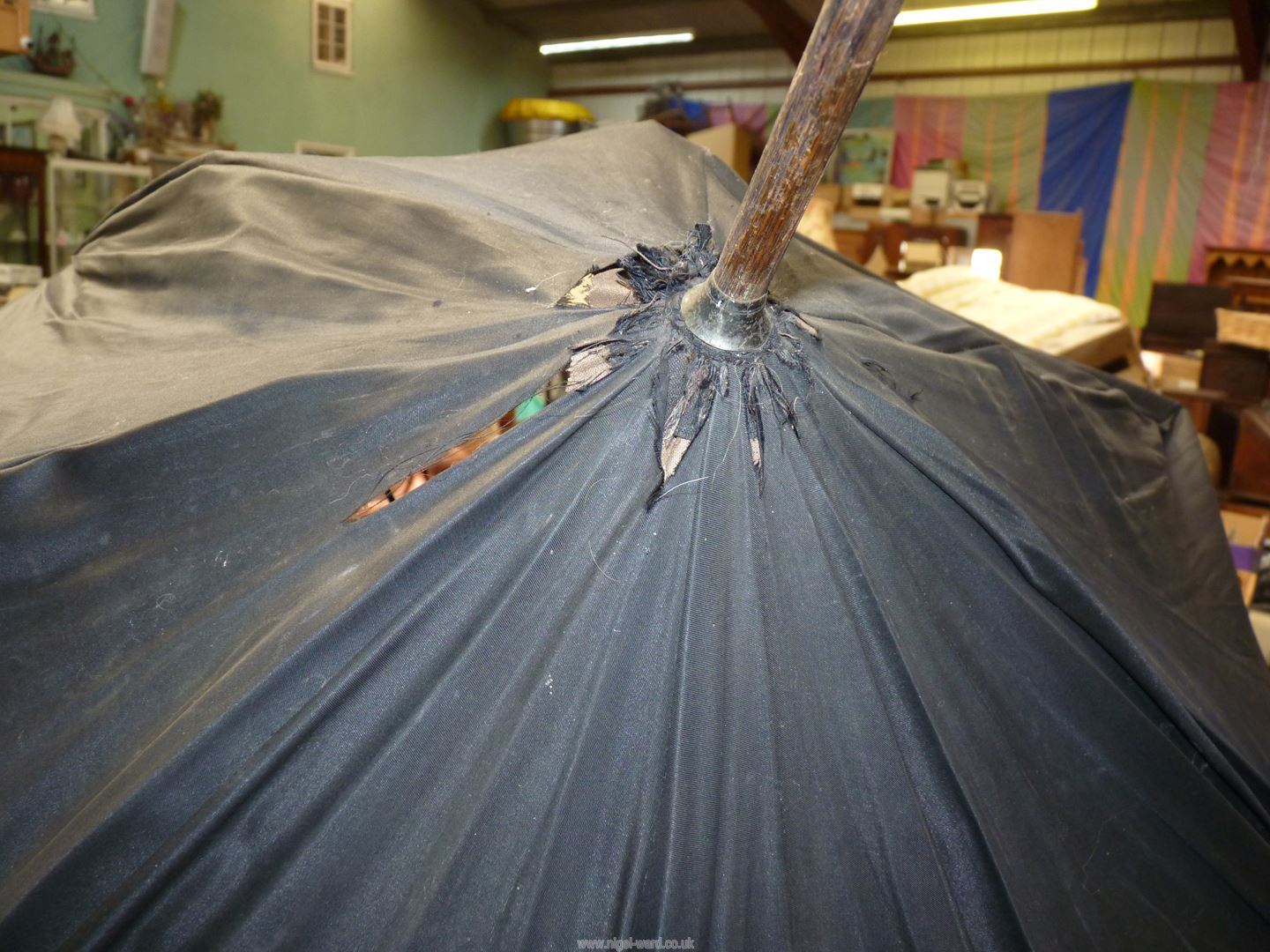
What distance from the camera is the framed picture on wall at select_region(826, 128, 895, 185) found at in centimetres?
884

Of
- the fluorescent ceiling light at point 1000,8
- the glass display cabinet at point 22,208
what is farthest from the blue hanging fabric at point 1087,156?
the glass display cabinet at point 22,208

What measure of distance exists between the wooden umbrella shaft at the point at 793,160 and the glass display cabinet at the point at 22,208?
5.54m

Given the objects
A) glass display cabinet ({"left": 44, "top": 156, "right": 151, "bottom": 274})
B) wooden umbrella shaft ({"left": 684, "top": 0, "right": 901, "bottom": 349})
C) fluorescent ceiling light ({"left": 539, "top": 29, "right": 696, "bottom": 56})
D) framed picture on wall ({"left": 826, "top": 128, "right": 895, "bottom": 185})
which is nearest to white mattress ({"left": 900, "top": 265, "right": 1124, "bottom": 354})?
wooden umbrella shaft ({"left": 684, "top": 0, "right": 901, "bottom": 349})

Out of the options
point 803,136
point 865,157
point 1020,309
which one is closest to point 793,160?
point 803,136

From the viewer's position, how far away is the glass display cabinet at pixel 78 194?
533cm

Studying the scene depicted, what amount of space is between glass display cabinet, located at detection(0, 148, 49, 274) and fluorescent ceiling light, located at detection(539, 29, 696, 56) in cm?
603

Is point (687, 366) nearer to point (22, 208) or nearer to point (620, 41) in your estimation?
point (22, 208)

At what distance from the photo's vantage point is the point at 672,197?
1.47 m

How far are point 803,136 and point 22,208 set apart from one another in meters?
5.76

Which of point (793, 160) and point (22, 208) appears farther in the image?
point (22, 208)

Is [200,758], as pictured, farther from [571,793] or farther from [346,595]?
[571,793]

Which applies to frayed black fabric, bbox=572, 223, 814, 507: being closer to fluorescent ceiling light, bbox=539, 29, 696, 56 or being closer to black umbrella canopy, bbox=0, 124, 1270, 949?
black umbrella canopy, bbox=0, 124, 1270, 949

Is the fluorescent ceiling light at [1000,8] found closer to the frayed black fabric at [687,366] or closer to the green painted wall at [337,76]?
the green painted wall at [337,76]

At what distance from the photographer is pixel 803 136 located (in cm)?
82
